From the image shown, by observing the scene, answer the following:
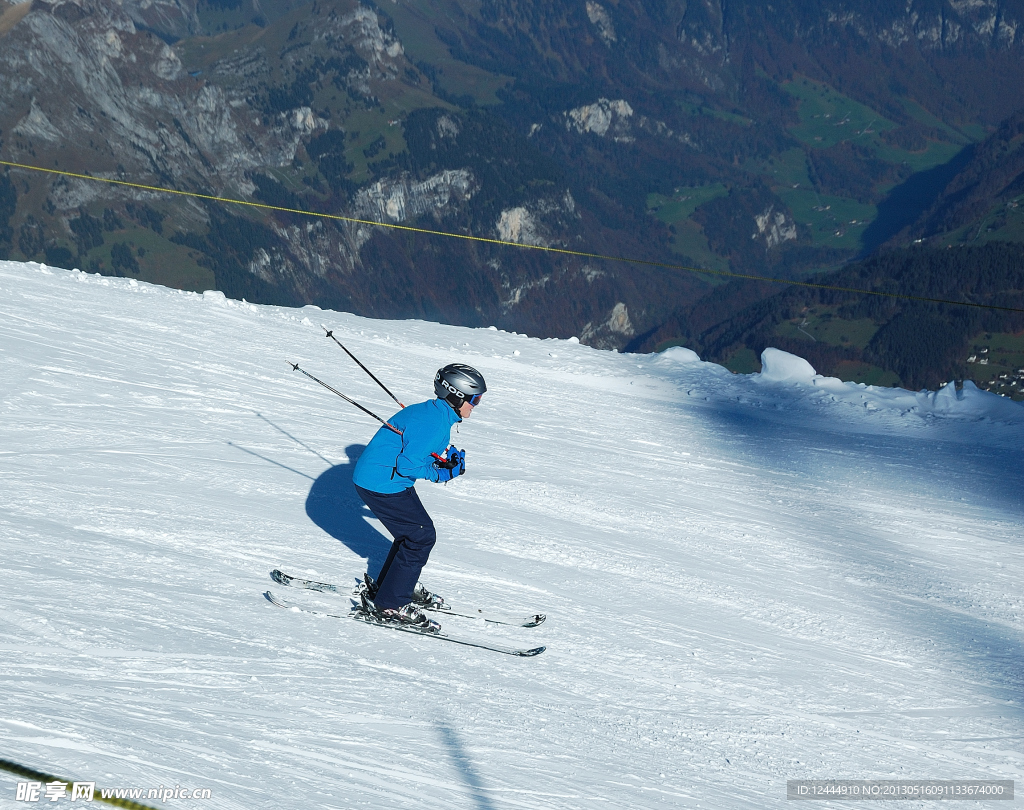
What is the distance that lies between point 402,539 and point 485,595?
1167 millimetres

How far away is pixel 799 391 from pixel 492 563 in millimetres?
12095

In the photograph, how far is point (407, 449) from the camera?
6613mm

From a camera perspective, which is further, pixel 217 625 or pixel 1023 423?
pixel 1023 423

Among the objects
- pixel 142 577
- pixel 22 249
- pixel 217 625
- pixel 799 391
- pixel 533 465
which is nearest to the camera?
pixel 217 625

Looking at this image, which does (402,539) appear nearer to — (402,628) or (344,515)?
(402,628)

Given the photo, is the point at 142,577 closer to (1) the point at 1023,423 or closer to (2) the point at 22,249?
(1) the point at 1023,423

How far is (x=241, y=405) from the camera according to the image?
480 inches

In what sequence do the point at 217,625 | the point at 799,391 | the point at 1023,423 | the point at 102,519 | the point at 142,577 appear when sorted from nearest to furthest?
the point at 217,625 < the point at 142,577 < the point at 102,519 < the point at 1023,423 < the point at 799,391

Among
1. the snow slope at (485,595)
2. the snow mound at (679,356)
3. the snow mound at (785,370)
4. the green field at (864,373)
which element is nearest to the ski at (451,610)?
the snow slope at (485,595)

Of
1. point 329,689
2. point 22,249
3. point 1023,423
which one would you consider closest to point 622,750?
point 329,689

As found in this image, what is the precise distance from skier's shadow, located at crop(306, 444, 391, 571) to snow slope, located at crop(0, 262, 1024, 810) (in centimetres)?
4

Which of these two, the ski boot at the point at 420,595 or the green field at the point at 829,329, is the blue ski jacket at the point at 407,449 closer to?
the ski boot at the point at 420,595

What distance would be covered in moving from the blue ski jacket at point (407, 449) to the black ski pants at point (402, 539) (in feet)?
0.28

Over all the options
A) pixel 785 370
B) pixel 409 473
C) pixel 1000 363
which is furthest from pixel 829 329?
pixel 409 473
